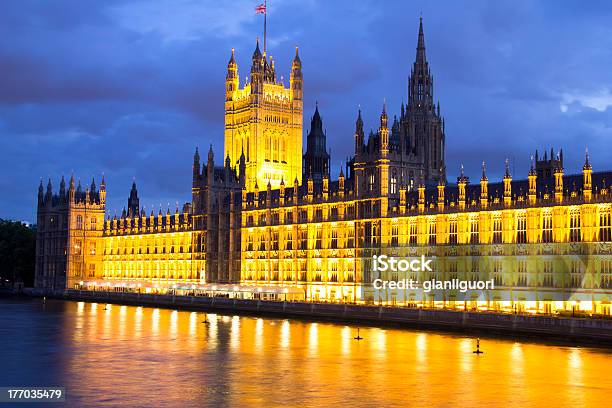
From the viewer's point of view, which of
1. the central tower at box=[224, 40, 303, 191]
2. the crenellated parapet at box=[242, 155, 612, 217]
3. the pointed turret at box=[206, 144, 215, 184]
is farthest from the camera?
the central tower at box=[224, 40, 303, 191]

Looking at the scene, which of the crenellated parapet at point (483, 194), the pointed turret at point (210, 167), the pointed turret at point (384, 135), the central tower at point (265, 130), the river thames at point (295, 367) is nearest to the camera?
the river thames at point (295, 367)

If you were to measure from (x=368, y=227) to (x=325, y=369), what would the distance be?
197 feet

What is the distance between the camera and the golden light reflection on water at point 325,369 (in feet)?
184

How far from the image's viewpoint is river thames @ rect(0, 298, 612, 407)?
56.0 m

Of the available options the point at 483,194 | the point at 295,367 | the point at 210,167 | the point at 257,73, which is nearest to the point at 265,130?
the point at 257,73

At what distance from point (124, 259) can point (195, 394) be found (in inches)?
5620

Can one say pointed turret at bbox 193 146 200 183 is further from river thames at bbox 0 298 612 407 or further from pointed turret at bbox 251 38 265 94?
river thames at bbox 0 298 612 407

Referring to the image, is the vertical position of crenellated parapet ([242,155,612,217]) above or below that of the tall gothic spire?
below

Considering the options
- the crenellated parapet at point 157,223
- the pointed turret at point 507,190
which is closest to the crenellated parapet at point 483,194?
the pointed turret at point 507,190

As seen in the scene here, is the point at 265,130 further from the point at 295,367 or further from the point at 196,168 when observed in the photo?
the point at 295,367

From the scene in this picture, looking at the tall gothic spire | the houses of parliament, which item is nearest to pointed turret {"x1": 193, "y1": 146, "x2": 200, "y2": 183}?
the houses of parliament

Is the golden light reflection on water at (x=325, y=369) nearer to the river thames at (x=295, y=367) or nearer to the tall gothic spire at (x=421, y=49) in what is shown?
the river thames at (x=295, y=367)

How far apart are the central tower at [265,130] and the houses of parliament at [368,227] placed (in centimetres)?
28

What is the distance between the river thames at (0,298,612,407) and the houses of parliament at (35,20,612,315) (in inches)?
633
